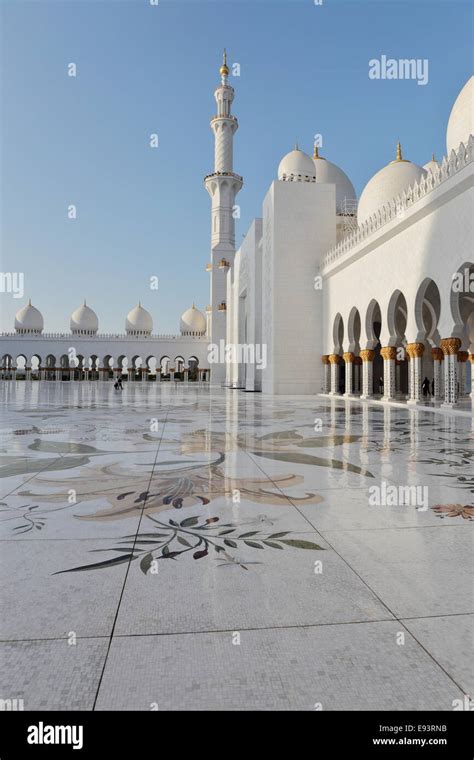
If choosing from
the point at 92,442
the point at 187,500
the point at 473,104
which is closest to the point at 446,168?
the point at 473,104

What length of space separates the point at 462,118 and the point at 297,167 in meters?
9.00

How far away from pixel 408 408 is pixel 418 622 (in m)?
8.64

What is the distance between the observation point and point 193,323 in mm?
34062

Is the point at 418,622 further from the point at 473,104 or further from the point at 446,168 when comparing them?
the point at 473,104

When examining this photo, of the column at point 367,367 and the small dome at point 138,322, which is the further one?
the small dome at point 138,322

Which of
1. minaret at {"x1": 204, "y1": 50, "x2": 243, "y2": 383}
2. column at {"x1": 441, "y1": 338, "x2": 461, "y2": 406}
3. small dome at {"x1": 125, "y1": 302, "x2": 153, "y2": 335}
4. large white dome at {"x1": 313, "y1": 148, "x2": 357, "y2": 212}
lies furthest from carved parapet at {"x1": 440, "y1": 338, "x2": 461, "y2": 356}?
small dome at {"x1": 125, "y1": 302, "x2": 153, "y2": 335}

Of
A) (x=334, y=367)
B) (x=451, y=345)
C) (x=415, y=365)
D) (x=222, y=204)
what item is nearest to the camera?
(x=451, y=345)

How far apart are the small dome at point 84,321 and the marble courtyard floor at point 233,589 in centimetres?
3219

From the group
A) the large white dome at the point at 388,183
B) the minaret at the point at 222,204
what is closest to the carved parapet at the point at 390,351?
the large white dome at the point at 388,183

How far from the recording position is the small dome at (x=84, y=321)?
33406mm

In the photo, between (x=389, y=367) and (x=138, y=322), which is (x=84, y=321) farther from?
(x=389, y=367)

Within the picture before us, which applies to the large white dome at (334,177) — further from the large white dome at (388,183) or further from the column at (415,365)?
the column at (415,365)

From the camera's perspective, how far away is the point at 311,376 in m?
16.0

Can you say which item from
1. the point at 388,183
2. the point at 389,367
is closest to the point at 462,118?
the point at 388,183
